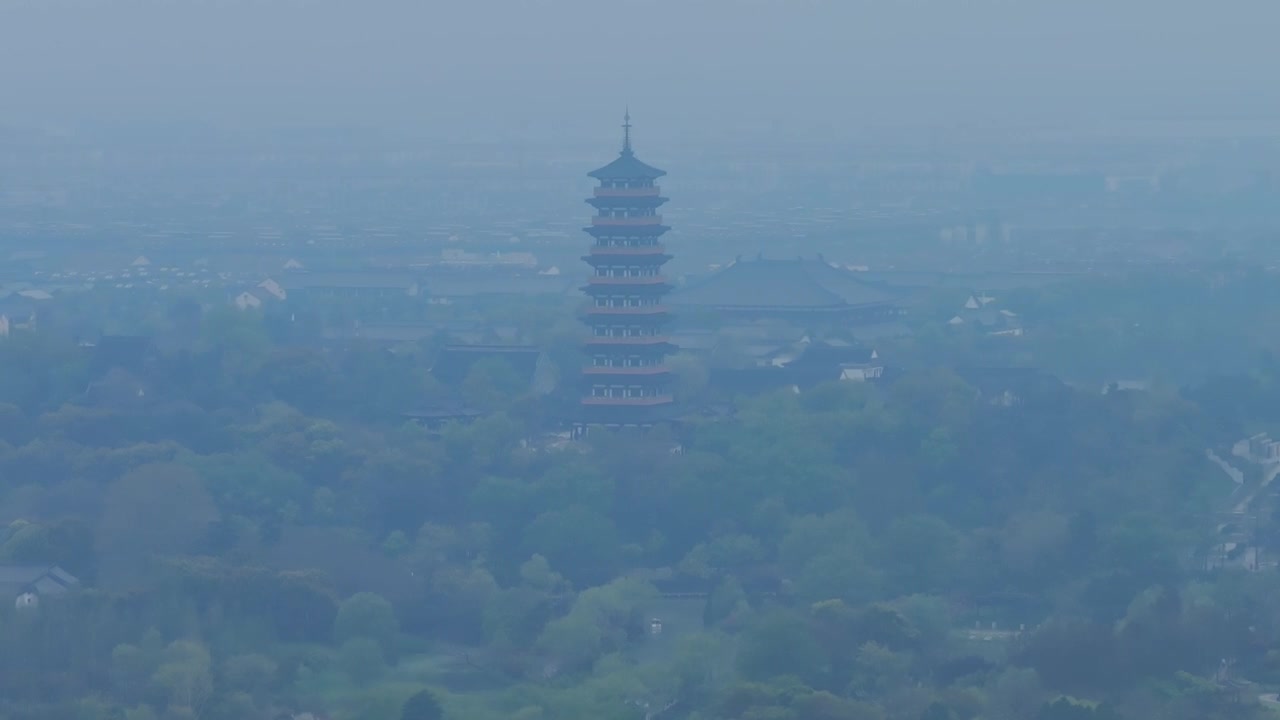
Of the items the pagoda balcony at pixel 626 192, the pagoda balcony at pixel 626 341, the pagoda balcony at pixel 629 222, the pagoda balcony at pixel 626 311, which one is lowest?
the pagoda balcony at pixel 626 341

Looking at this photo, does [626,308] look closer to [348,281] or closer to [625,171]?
[625,171]

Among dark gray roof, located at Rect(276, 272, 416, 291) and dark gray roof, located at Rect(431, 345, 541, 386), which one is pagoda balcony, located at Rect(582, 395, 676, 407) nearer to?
dark gray roof, located at Rect(431, 345, 541, 386)

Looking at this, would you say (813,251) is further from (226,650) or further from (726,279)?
(226,650)

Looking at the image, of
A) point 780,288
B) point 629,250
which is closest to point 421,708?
point 629,250

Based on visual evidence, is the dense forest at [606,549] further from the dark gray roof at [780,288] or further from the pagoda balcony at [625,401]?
the dark gray roof at [780,288]

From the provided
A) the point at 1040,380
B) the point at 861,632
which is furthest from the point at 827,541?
the point at 1040,380

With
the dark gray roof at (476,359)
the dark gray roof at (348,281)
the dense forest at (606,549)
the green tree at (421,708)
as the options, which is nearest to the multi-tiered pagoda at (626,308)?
the dense forest at (606,549)
